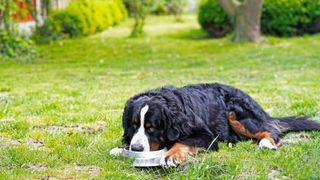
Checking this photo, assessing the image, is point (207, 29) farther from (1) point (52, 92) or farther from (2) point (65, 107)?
(2) point (65, 107)

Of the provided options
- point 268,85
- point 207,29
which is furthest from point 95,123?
point 207,29

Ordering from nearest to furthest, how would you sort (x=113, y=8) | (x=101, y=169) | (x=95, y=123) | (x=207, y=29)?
1. (x=101, y=169)
2. (x=95, y=123)
3. (x=207, y=29)
4. (x=113, y=8)

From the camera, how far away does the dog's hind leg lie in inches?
213

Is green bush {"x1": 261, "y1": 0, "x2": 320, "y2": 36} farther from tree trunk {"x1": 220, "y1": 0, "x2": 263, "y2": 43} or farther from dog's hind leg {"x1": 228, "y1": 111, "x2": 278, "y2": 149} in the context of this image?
dog's hind leg {"x1": 228, "y1": 111, "x2": 278, "y2": 149}

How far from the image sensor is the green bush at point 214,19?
74.3 feet

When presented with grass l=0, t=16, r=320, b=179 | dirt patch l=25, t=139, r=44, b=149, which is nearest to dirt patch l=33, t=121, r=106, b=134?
grass l=0, t=16, r=320, b=179

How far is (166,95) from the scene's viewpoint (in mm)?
5324

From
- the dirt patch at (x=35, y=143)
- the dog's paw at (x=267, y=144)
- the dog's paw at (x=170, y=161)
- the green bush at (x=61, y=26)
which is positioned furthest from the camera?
the green bush at (x=61, y=26)

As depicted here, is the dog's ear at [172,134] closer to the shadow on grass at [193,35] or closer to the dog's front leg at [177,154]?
the dog's front leg at [177,154]

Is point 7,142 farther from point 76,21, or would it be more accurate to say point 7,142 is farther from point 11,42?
point 76,21

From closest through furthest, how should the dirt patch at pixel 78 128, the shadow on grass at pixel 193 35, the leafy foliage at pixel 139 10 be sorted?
the dirt patch at pixel 78 128 < the shadow on grass at pixel 193 35 < the leafy foliage at pixel 139 10

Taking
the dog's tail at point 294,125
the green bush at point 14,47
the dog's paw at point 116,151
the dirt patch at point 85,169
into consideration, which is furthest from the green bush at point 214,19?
the dirt patch at point 85,169

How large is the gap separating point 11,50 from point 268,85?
28.6 ft

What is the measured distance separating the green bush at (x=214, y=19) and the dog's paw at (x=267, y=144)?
57.1ft
